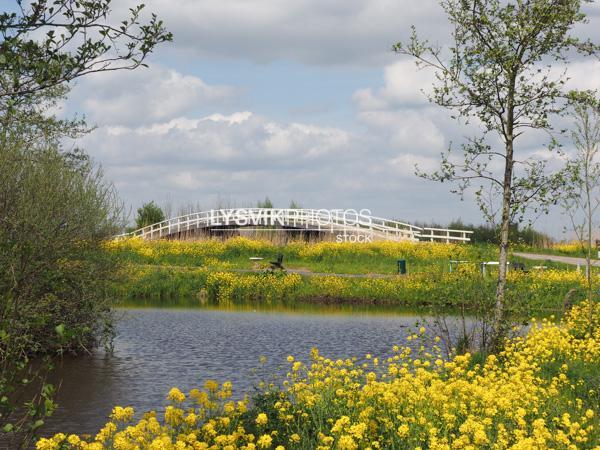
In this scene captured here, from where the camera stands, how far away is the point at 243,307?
32.6 m

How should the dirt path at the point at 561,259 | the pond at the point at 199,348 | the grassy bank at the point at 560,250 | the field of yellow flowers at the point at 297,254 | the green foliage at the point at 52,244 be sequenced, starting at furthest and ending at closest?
the grassy bank at the point at 560,250 < the dirt path at the point at 561,259 < the field of yellow flowers at the point at 297,254 < the pond at the point at 199,348 < the green foliage at the point at 52,244

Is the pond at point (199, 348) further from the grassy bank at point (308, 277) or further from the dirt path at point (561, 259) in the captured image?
the dirt path at point (561, 259)

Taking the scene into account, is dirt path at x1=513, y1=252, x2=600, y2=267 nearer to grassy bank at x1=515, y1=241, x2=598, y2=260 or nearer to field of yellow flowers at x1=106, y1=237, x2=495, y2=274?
grassy bank at x1=515, y1=241, x2=598, y2=260

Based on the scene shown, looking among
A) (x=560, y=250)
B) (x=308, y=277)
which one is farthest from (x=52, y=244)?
(x=560, y=250)

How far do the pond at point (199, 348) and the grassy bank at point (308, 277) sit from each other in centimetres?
191

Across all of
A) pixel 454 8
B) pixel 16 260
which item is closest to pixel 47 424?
pixel 16 260

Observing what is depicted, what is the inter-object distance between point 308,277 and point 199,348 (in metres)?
16.9

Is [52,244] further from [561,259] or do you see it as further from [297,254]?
[561,259]

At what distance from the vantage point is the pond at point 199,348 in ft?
48.1

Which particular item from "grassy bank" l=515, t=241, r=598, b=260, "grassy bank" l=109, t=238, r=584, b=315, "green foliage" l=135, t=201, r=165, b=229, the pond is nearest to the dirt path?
"grassy bank" l=515, t=241, r=598, b=260

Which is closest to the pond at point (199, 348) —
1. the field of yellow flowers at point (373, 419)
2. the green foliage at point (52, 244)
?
the green foliage at point (52, 244)

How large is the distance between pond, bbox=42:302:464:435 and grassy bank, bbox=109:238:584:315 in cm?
191

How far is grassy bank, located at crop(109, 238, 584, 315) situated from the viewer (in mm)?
30344

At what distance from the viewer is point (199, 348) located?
68.6 ft
